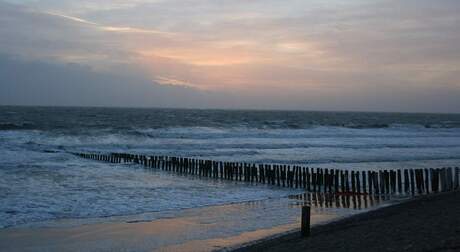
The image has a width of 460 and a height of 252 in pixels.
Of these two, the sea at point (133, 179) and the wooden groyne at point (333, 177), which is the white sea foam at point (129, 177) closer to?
the sea at point (133, 179)

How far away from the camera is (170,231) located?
12492 millimetres

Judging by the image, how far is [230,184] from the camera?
22.9 meters

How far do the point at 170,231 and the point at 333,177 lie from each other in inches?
410

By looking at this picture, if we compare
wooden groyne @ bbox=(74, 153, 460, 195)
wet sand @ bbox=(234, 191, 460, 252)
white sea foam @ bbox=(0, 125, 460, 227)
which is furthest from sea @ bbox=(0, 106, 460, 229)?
wet sand @ bbox=(234, 191, 460, 252)

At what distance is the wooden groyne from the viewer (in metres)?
19.7

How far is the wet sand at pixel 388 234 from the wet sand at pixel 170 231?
1.19m

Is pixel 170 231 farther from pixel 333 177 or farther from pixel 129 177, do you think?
pixel 129 177

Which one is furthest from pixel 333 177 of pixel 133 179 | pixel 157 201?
pixel 133 179

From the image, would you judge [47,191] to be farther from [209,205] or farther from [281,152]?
[281,152]

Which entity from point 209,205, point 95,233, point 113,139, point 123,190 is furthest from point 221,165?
point 113,139

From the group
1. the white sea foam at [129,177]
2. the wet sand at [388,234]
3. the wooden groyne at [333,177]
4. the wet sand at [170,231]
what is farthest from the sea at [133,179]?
the wet sand at [388,234]

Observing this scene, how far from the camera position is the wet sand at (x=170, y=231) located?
10984 millimetres

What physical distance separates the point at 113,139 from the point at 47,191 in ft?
117

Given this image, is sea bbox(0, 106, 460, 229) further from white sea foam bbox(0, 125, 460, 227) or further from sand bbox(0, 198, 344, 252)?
sand bbox(0, 198, 344, 252)
